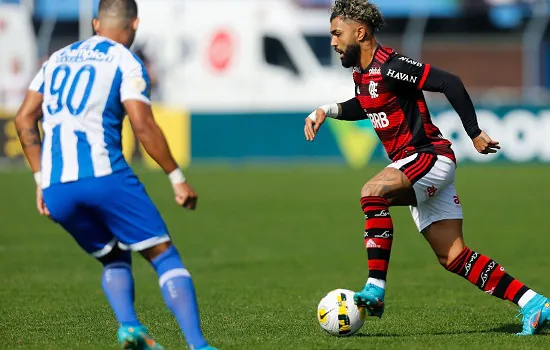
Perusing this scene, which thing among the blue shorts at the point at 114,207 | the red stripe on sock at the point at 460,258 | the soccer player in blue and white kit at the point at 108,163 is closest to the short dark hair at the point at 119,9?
the soccer player in blue and white kit at the point at 108,163

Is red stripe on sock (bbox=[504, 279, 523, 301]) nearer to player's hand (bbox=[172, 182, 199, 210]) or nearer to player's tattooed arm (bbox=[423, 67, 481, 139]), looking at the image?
player's tattooed arm (bbox=[423, 67, 481, 139])

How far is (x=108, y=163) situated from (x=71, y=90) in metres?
0.45

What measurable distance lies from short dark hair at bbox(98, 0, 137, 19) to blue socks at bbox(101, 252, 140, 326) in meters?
1.42

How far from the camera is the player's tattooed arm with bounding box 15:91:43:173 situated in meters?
6.39

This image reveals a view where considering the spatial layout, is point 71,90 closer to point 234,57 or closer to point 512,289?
point 512,289

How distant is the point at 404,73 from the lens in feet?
24.1

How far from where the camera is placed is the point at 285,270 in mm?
11766

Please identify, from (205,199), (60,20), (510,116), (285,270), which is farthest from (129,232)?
(60,20)

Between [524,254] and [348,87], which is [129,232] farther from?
[348,87]

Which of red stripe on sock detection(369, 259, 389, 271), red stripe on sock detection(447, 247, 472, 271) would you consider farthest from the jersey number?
red stripe on sock detection(447, 247, 472, 271)

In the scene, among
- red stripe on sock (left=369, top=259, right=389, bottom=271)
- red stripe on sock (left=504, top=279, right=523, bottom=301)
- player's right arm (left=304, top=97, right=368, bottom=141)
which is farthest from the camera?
player's right arm (left=304, top=97, right=368, bottom=141)

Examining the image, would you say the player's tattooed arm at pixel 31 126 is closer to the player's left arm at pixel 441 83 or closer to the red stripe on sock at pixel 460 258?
the player's left arm at pixel 441 83

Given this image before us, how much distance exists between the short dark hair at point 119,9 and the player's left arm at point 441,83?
1926 mm

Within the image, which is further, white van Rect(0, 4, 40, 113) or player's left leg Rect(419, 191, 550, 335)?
white van Rect(0, 4, 40, 113)
